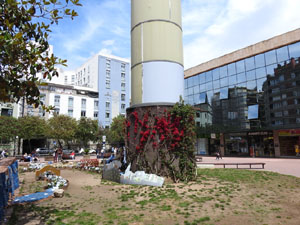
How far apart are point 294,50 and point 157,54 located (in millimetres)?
22630

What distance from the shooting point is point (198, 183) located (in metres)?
10.1

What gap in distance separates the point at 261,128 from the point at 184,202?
26.1 meters

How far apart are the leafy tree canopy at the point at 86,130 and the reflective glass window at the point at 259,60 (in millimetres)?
33381

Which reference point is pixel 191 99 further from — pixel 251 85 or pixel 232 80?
pixel 251 85

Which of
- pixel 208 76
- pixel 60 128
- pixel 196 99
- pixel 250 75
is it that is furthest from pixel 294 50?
pixel 60 128

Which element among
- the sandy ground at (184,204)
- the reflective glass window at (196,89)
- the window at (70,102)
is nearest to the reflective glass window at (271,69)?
the reflective glass window at (196,89)

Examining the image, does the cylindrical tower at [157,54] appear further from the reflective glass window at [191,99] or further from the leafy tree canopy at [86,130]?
the leafy tree canopy at [86,130]

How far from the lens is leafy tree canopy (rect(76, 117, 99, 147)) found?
4522 centimetres

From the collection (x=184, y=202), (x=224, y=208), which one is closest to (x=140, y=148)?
(x=184, y=202)

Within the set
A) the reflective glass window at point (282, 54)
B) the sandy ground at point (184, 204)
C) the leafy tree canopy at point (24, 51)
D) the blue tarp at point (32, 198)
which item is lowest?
the sandy ground at point (184, 204)

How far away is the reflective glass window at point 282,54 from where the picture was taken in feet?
88.0

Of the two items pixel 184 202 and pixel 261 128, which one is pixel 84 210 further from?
pixel 261 128

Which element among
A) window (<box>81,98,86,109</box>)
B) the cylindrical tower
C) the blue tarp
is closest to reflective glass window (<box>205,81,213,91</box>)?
the cylindrical tower

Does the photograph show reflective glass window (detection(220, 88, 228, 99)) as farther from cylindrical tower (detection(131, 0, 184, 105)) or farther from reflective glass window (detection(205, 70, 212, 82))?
cylindrical tower (detection(131, 0, 184, 105))
